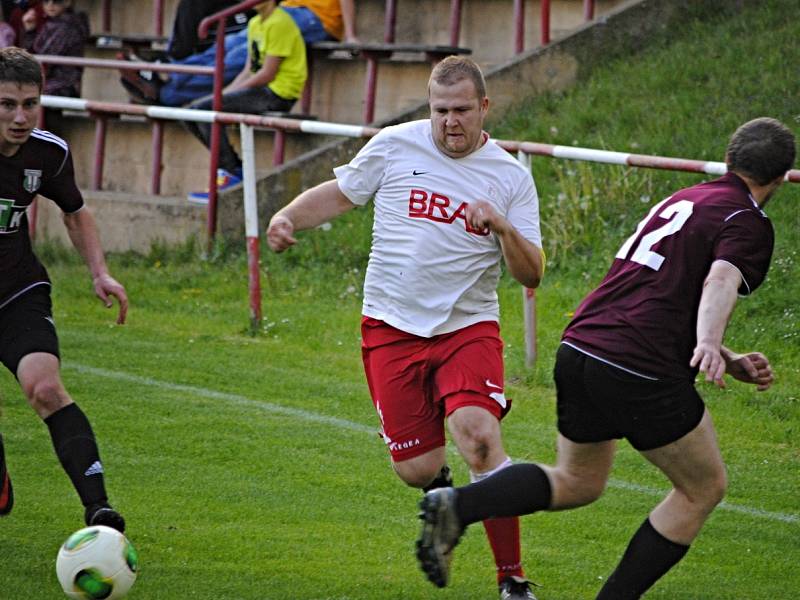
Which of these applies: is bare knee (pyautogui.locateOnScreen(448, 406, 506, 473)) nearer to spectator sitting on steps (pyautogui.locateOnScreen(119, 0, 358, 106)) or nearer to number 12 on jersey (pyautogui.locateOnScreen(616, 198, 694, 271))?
number 12 on jersey (pyautogui.locateOnScreen(616, 198, 694, 271))

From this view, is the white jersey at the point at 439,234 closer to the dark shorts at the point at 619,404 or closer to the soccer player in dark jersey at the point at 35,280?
the dark shorts at the point at 619,404

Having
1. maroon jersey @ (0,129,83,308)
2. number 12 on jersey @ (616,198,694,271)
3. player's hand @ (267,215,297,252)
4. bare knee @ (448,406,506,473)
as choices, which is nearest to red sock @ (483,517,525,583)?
bare knee @ (448,406,506,473)

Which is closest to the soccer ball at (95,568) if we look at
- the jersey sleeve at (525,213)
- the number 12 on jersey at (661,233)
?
the jersey sleeve at (525,213)

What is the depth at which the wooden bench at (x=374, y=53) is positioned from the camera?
13.7 meters

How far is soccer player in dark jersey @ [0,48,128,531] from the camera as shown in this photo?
221 inches

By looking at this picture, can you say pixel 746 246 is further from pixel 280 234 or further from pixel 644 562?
pixel 280 234

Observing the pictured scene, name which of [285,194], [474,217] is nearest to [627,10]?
[285,194]

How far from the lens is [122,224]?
14.1 metres

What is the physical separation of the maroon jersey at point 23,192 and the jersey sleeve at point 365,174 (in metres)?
1.24

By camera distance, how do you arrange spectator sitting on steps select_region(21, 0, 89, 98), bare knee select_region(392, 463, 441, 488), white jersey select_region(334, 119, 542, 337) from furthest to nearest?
spectator sitting on steps select_region(21, 0, 89, 98) < bare knee select_region(392, 463, 441, 488) < white jersey select_region(334, 119, 542, 337)

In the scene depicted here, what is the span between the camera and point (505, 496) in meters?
4.99

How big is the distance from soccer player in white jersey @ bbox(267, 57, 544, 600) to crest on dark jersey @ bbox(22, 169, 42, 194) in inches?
45.4

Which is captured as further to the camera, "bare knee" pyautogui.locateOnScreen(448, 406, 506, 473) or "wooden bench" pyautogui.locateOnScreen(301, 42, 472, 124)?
"wooden bench" pyautogui.locateOnScreen(301, 42, 472, 124)

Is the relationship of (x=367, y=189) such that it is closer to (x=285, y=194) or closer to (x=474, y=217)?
(x=474, y=217)
